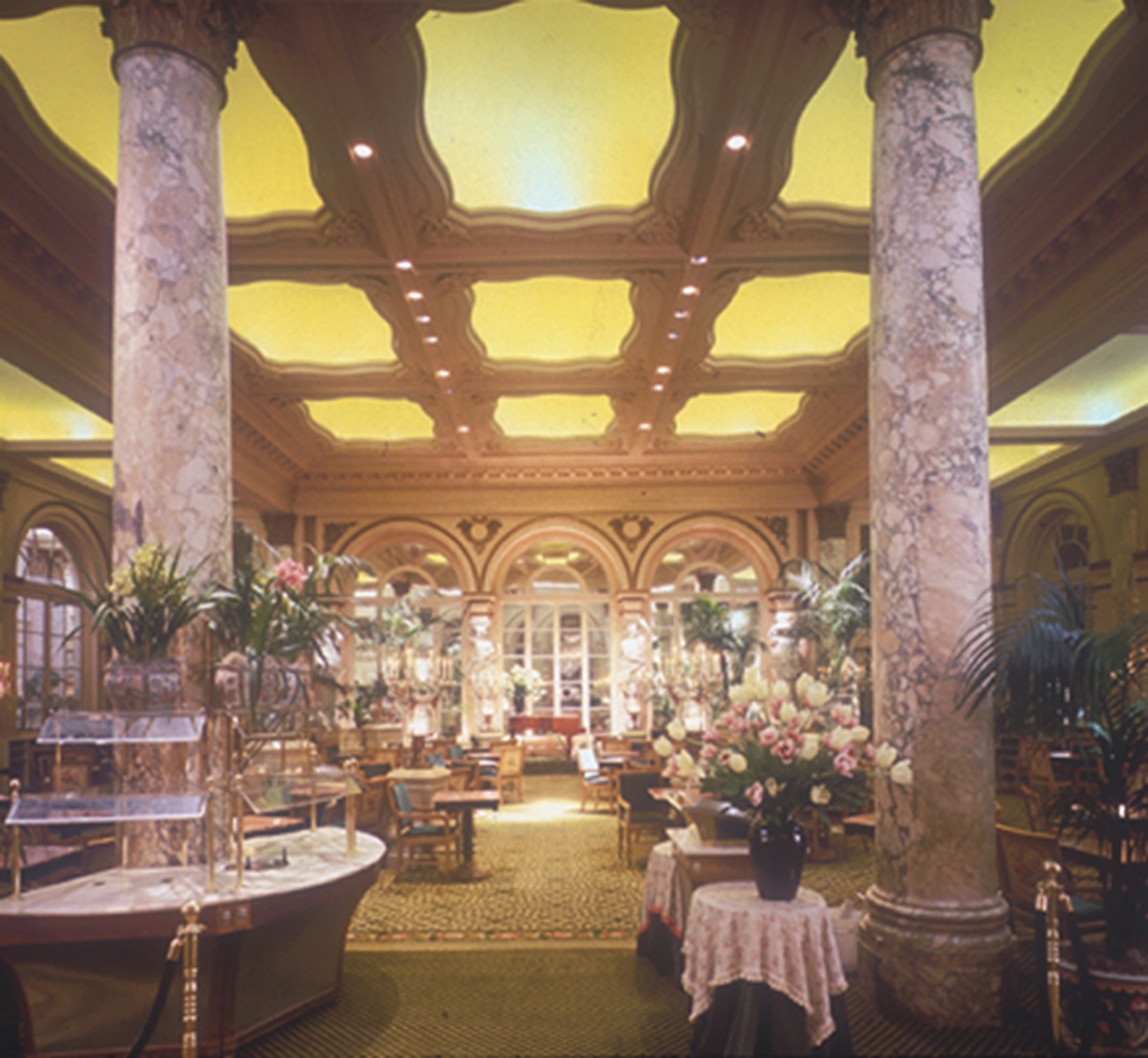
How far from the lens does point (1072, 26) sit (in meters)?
5.52

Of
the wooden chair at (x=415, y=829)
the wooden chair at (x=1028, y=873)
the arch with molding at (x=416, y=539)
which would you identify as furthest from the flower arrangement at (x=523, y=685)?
the wooden chair at (x=1028, y=873)

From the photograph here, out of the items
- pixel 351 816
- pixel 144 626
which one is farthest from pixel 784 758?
pixel 144 626

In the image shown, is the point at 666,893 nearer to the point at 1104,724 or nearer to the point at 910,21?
the point at 1104,724

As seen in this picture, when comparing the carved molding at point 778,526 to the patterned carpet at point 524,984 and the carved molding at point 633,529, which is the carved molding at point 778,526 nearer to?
the carved molding at point 633,529

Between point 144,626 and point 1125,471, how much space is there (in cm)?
1073

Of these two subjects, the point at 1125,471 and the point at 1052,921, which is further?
the point at 1125,471

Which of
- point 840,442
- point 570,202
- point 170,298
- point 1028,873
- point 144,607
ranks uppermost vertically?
point 570,202

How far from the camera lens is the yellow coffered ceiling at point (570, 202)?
566cm

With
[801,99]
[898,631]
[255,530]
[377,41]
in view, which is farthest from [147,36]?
[255,530]

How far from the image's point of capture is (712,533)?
16125 millimetres

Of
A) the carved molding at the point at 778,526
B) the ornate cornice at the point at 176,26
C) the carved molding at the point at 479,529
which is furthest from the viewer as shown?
the carved molding at the point at 479,529

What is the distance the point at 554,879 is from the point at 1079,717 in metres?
4.68

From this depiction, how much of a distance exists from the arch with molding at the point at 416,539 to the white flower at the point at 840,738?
1246 centimetres

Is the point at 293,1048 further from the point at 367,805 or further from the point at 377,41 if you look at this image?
the point at 367,805
